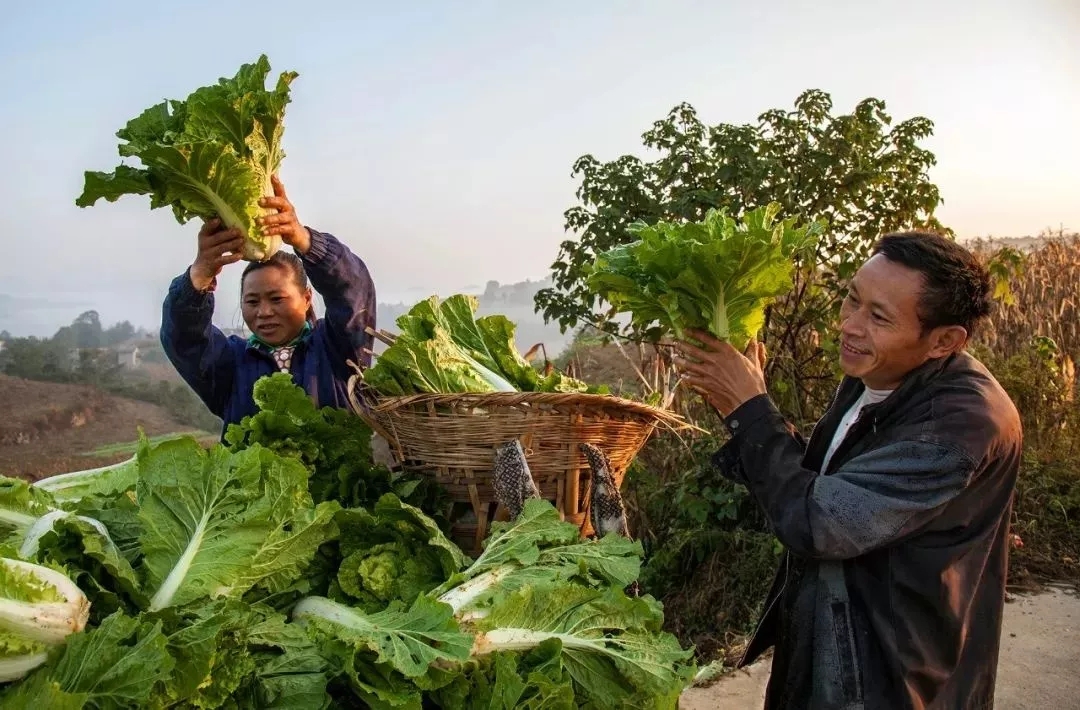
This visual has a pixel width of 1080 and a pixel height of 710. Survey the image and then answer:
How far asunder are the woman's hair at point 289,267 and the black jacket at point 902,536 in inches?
82.7

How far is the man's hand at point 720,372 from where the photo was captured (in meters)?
2.43

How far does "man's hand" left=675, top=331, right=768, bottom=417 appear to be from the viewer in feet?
7.97

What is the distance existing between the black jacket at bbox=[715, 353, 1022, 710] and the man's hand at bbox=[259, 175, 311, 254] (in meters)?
1.70

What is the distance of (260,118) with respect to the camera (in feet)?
8.71

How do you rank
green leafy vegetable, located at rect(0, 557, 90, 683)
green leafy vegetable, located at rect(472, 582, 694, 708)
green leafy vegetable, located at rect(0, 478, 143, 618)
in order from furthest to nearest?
1. green leafy vegetable, located at rect(472, 582, 694, 708)
2. green leafy vegetable, located at rect(0, 478, 143, 618)
3. green leafy vegetable, located at rect(0, 557, 90, 683)

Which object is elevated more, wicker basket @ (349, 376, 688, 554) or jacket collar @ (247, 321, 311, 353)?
jacket collar @ (247, 321, 311, 353)

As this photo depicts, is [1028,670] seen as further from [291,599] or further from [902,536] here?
[291,599]

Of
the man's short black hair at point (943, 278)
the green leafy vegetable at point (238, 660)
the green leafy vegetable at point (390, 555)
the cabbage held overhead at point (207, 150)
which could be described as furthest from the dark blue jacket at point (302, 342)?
the man's short black hair at point (943, 278)

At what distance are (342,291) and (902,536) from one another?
88.8 inches

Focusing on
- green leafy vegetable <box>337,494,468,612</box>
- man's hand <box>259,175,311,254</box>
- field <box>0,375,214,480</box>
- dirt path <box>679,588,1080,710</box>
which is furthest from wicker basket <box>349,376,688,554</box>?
field <box>0,375,214,480</box>

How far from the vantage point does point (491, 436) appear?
7.88 feet

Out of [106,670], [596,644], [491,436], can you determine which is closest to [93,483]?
[106,670]

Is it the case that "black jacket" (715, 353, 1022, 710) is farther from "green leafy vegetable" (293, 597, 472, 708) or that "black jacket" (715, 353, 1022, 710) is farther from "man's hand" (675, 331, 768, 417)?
"green leafy vegetable" (293, 597, 472, 708)

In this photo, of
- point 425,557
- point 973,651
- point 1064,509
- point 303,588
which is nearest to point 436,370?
point 425,557
